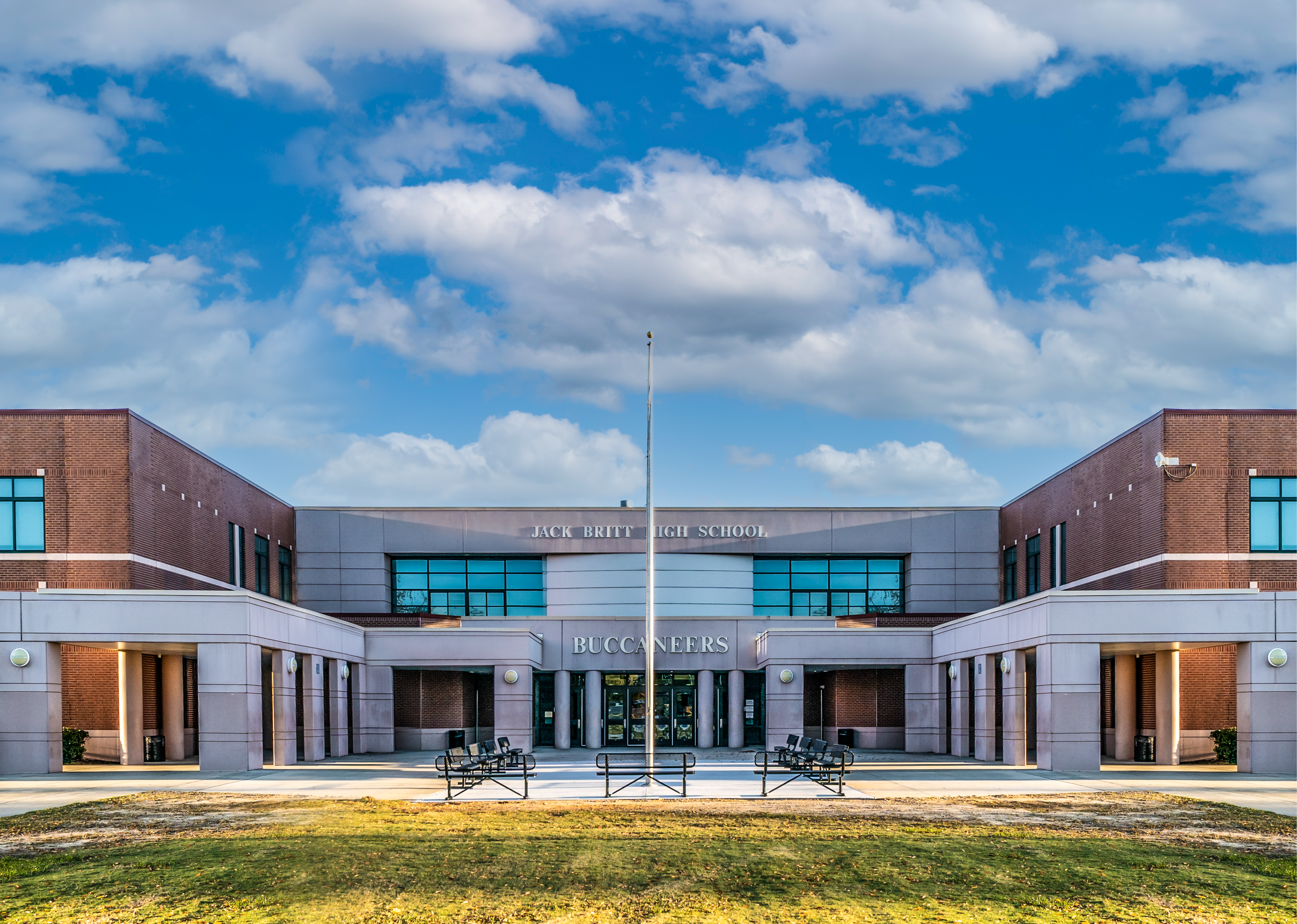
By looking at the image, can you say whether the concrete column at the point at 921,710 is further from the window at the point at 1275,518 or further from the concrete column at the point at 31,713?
the concrete column at the point at 31,713

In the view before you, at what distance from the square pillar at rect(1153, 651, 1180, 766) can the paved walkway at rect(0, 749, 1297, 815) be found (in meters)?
0.63

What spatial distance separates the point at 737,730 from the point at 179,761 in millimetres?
18997

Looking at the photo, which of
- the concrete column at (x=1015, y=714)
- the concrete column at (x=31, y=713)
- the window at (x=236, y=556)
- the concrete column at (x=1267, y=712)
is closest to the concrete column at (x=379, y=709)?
the window at (x=236, y=556)

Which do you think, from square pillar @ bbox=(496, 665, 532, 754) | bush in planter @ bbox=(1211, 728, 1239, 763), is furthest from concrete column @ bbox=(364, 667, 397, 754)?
bush in planter @ bbox=(1211, 728, 1239, 763)

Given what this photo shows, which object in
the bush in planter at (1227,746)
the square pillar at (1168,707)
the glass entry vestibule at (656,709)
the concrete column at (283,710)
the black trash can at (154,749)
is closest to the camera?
the concrete column at (283,710)

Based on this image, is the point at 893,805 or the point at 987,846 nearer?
the point at 987,846

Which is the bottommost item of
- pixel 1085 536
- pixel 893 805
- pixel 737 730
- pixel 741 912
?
pixel 737 730

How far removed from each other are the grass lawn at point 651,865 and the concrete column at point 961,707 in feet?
56.2

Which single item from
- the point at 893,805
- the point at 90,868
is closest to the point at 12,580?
the point at 90,868

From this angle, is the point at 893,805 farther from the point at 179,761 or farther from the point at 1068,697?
the point at 179,761

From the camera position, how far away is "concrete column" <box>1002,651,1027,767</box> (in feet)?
104

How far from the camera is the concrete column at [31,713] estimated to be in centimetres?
2955

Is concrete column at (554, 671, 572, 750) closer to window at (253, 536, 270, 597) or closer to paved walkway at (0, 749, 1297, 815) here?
paved walkway at (0, 749, 1297, 815)

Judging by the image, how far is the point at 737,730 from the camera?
44031 mm
